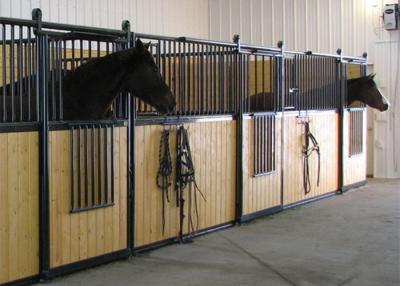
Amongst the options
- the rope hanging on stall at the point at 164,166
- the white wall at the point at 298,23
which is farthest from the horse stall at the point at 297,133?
the white wall at the point at 298,23

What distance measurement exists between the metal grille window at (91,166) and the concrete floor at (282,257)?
509 mm

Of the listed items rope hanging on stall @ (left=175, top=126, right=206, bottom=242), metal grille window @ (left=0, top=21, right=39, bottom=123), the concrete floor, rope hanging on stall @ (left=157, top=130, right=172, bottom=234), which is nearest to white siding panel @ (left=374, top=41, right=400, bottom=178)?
the concrete floor

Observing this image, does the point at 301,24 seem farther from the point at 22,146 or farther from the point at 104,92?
the point at 22,146

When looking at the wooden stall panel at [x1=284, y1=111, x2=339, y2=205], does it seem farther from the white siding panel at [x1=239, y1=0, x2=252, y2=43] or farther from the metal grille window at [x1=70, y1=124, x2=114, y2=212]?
the white siding panel at [x1=239, y1=0, x2=252, y2=43]

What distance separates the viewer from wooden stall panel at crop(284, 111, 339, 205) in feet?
24.4

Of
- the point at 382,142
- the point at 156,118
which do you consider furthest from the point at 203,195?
the point at 382,142

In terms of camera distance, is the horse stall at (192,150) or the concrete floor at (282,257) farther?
the horse stall at (192,150)

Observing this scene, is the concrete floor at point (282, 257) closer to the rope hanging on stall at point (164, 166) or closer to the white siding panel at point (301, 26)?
the rope hanging on stall at point (164, 166)

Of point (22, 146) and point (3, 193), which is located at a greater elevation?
point (22, 146)

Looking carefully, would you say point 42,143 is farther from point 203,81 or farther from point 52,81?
point 203,81

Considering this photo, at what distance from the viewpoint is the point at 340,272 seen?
458cm

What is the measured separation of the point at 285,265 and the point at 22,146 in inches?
83.1

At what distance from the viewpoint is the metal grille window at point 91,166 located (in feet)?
14.9

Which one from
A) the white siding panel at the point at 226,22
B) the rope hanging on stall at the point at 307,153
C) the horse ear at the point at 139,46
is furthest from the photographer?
the white siding panel at the point at 226,22
